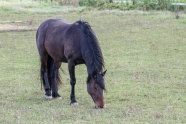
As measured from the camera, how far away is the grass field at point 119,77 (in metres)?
8.79

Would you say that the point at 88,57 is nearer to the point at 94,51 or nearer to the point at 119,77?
the point at 94,51

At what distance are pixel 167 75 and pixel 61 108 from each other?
3985 mm

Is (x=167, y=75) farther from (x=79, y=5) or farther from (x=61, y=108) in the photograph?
(x=79, y=5)

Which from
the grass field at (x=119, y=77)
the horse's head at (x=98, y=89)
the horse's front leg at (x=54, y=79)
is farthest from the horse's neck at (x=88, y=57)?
the horse's front leg at (x=54, y=79)

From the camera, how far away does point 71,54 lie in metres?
10.0

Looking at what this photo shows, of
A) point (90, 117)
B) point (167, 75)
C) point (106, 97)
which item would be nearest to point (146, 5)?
point (167, 75)

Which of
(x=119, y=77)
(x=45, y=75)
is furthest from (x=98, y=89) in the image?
(x=119, y=77)

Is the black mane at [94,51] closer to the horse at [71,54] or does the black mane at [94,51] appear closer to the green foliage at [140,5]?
the horse at [71,54]

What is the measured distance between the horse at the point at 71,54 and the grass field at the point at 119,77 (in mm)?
306

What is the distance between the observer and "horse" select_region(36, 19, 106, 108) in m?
9.39

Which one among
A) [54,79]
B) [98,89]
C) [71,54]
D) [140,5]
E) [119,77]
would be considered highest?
[71,54]

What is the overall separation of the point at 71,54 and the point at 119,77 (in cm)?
290

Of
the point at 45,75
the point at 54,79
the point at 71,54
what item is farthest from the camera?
the point at 45,75

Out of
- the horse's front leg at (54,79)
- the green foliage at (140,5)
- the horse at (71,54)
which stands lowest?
the green foliage at (140,5)
